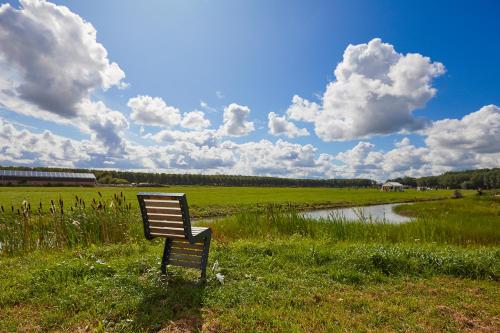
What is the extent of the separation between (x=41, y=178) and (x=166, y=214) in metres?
104

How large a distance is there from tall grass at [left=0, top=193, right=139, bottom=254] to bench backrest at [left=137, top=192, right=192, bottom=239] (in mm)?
4720

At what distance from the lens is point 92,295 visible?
489cm

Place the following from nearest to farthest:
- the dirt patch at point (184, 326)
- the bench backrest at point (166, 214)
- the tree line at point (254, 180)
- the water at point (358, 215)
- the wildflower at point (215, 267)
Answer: the dirt patch at point (184, 326) < the bench backrest at point (166, 214) < the wildflower at point (215, 267) < the water at point (358, 215) < the tree line at point (254, 180)

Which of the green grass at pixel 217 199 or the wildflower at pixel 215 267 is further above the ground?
the wildflower at pixel 215 267

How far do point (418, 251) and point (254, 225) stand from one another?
7.59 m

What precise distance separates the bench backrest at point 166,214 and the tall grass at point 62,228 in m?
4.72

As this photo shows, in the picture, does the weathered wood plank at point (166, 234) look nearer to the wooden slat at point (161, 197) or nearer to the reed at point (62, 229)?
the wooden slat at point (161, 197)

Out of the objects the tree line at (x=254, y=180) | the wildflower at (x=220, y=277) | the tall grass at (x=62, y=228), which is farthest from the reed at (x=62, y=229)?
the tree line at (x=254, y=180)

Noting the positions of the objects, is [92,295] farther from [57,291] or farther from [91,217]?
[91,217]

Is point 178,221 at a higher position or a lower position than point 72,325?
higher

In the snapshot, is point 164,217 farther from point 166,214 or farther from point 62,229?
point 62,229

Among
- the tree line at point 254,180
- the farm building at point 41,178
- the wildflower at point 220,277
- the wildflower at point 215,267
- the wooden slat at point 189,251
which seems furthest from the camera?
the tree line at point 254,180

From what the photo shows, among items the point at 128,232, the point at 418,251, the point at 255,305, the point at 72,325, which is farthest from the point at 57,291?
the point at 418,251

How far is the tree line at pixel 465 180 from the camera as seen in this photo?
503 feet
